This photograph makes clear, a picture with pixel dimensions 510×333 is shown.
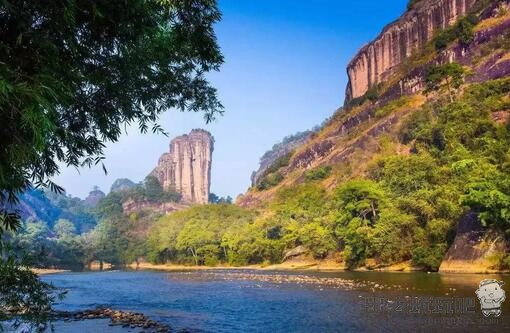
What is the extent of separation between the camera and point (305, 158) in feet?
401

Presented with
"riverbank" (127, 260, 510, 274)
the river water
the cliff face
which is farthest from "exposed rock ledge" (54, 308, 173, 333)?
the cliff face

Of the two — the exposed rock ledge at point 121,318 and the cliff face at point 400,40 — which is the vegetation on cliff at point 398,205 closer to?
the exposed rock ledge at point 121,318

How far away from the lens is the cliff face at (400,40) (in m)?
110

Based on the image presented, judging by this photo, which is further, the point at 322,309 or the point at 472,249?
the point at 472,249

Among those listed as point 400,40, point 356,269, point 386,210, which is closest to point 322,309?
point 386,210

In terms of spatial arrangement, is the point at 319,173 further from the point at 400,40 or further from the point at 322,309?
the point at 322,309

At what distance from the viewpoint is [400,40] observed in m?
119

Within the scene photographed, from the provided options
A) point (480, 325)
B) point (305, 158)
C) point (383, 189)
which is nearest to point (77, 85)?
point (480, 325)

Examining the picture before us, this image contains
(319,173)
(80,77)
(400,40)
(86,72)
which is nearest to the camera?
(80,77)

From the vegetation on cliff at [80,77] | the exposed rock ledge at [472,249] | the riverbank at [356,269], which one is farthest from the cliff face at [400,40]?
the vegetation on cliff at [80,77]

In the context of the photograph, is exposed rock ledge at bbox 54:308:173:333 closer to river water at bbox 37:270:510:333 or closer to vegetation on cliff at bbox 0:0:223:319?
river water at bbox 37:270:510:333

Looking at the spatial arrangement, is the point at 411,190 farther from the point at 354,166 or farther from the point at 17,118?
the point at 17,118

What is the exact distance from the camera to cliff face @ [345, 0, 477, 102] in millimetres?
109688

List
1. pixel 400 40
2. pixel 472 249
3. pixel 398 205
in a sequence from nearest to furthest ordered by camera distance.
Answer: pixel 472 249, pixel 398 205, pixel 400 40
